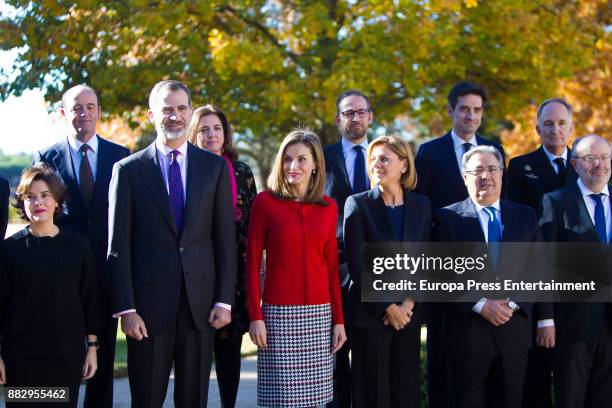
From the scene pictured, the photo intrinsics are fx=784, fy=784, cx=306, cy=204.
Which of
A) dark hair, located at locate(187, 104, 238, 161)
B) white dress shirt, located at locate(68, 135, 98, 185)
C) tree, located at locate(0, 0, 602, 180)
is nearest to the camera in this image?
white dress shirt, located at locate(68, 135, 98, 185)

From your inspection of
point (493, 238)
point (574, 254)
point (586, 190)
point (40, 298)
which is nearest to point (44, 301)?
point (40, 298)

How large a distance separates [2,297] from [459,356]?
9.37ft

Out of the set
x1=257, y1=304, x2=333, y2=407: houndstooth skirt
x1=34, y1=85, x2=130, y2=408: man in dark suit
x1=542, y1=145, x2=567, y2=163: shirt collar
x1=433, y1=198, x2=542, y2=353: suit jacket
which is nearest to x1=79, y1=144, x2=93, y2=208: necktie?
x1=34, y1=85, x2=130, y2=408: man in dark suit

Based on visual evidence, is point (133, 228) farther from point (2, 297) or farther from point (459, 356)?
point (459, 356)

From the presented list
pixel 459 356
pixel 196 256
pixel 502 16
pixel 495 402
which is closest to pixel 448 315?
pixel 459 356

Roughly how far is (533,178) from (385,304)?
5.66 ft

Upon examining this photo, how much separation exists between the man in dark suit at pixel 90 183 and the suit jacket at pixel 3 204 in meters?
0.36

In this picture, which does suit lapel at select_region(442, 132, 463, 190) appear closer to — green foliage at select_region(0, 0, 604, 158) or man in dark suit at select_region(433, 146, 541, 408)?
man in dark suit at select_region(433, 146, 541, 408)

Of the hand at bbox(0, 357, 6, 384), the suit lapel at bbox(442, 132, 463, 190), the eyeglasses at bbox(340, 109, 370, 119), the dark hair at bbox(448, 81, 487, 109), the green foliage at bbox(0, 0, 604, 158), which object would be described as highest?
the green foliage at bbox(0, 0, 604, 158)

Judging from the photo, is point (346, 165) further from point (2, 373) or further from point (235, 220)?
point (2, 373)

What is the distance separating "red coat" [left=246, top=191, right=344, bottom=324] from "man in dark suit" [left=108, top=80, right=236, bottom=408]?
0.35m

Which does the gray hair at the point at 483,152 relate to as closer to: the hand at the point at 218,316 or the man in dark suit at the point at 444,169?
the man in dark suit at the point at 444,169

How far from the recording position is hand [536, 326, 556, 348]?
17.1 ft

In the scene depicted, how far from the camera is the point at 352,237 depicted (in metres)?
5.17
